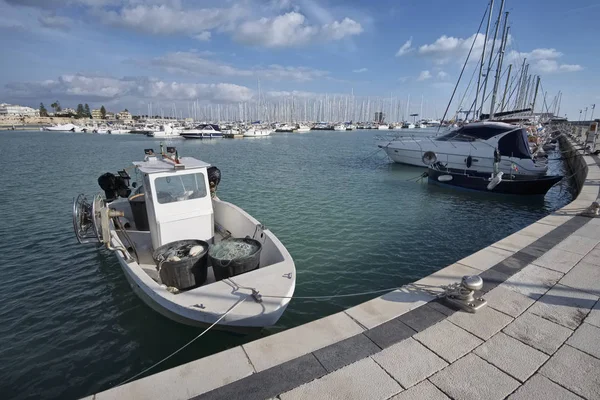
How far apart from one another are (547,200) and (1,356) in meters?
22.5

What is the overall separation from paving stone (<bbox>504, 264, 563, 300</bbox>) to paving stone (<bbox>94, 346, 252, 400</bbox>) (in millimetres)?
4637

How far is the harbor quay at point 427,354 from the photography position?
3.10 metres

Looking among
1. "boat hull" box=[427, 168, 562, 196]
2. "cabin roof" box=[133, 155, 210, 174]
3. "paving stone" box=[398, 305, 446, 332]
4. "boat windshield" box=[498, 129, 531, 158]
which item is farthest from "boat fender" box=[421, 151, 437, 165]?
"paving stone" box=[398, 305, 446, 332]

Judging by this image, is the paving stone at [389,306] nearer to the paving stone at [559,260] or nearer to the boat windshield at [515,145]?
the paving stone at [559,260]

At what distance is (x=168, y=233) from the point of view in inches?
272

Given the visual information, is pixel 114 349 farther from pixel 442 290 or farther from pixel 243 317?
pixel 442 290

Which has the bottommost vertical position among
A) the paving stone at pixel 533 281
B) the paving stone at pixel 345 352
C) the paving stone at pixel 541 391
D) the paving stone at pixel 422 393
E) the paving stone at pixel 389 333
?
the paving stone at pixel 422 393

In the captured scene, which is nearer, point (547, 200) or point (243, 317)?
point (243, 317)

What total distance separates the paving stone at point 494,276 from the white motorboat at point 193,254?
3357 millimetres

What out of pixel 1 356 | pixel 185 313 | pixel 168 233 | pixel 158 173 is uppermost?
pixel 158 173

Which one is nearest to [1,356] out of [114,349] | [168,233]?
[114,349]

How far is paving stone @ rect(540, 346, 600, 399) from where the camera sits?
313cm

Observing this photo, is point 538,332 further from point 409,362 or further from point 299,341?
point 299,341

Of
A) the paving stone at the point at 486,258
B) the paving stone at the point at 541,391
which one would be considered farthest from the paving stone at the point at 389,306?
the paving stone at the point at 486,258
